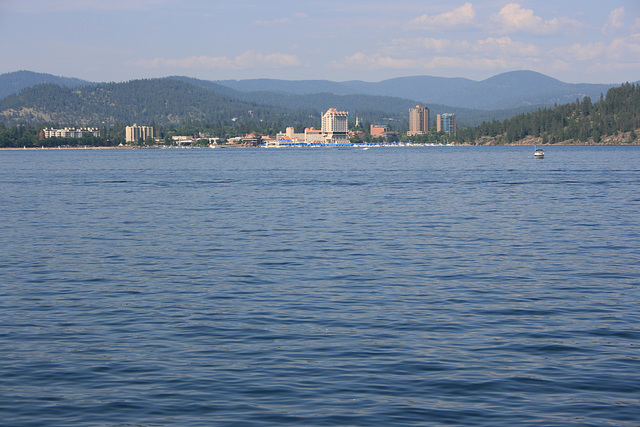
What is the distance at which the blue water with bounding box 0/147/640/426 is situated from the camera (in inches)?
544

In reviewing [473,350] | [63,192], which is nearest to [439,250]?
[473,350]

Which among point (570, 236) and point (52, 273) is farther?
point (570, 236)

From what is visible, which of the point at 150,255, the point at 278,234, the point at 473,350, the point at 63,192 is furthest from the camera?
the point at 63,192

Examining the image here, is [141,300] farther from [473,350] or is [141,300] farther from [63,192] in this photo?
[63,192]

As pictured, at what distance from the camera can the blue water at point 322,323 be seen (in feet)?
45.3

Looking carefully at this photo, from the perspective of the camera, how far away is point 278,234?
39.0m

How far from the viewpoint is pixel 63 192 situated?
239 feet

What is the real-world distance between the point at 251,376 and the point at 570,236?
26.5 meters

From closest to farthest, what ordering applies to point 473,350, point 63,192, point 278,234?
point 473,350 < point 278,234 < point 63,192

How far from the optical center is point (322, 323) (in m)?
19.6

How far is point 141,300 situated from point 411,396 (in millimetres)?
11500

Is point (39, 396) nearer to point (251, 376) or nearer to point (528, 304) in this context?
point (251, 376)

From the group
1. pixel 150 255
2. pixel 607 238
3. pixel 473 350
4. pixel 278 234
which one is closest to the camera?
pixel 473 350

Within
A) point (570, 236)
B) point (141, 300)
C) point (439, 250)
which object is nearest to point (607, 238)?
point (570, 236)
